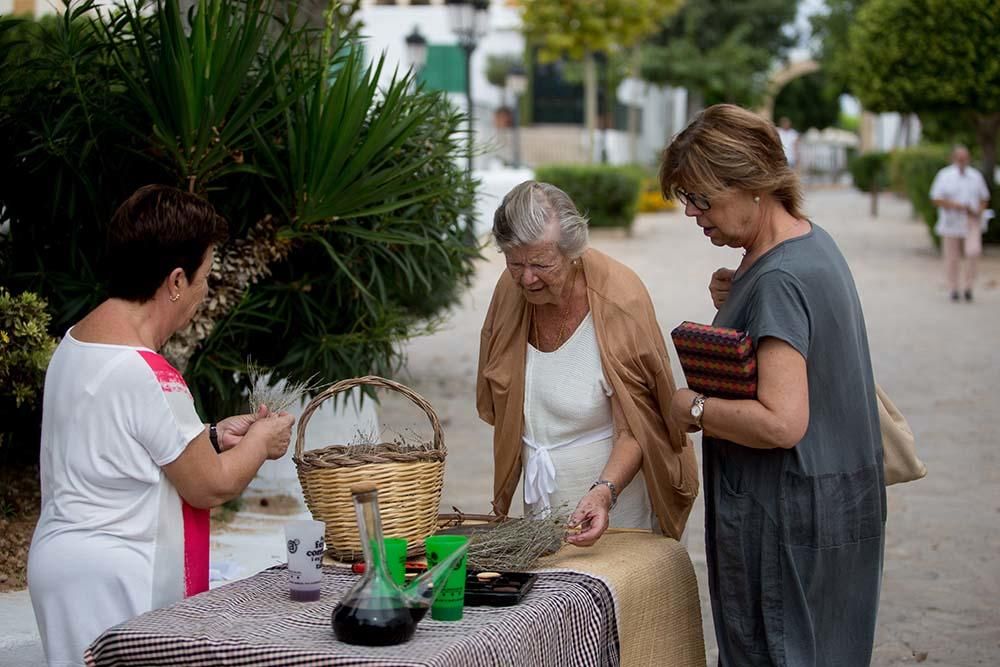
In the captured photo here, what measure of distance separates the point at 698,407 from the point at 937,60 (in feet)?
58.8

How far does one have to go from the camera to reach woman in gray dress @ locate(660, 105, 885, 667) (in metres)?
2.84

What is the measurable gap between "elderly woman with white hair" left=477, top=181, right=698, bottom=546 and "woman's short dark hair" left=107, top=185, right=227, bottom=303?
885mm

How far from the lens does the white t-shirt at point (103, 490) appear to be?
258 cm

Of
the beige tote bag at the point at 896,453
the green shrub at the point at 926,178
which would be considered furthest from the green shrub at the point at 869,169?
the beige tote bag at the point at 896,453

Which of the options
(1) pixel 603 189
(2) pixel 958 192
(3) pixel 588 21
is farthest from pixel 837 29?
(2) pixel 958 192

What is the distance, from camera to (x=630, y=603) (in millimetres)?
2971

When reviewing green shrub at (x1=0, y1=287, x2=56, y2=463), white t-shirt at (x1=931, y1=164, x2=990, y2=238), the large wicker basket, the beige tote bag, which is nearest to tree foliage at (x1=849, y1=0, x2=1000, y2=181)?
white t-shirt at (x1=931, y1=164, x2=990, y2=238)

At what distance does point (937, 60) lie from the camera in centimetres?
1930

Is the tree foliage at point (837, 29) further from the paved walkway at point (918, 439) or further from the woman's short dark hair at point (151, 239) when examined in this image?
the woman's short dark hair at point (151, 239)

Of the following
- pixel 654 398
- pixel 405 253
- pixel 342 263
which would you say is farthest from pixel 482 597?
pixel 405 253

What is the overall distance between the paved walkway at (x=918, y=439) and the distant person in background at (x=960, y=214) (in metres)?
0.37

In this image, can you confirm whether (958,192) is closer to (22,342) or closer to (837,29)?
(22,342)

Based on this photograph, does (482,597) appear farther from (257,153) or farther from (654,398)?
(257,153)

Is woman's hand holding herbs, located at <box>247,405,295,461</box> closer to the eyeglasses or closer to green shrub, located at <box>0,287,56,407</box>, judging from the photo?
the eyeglasses
